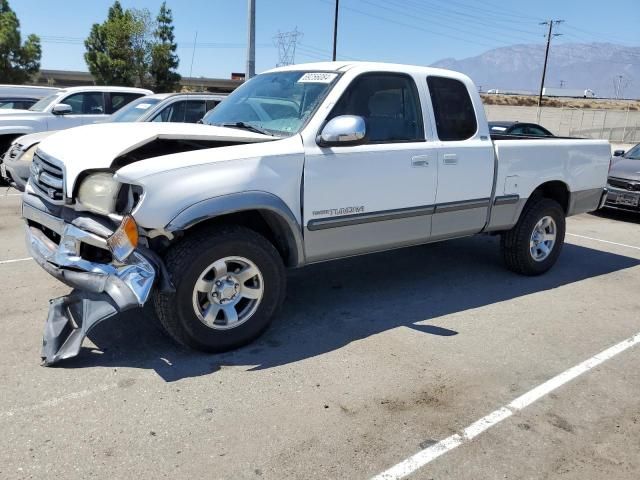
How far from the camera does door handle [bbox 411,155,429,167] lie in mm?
4668

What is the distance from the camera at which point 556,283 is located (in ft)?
19.7

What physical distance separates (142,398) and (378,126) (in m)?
2.70

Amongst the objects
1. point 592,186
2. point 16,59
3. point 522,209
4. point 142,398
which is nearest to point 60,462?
point 142,398

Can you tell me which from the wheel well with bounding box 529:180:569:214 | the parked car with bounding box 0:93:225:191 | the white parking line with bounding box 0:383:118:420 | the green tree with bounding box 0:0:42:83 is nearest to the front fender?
the white parking line with bounding box 0:383:118:420

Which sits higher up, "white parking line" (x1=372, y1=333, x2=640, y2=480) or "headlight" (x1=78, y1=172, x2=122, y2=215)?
"headlight" (x1=78, y1=172, x2=122, y2=215)

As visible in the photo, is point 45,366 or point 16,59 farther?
point 16,59

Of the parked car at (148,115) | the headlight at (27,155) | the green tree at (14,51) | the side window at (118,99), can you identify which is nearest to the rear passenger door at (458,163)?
the parked car at (148,115)

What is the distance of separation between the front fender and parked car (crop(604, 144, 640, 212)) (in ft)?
26.3

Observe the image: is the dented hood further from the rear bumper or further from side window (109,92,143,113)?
the rear bumper

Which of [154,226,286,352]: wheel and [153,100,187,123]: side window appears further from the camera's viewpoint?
[153,100,187,123]: side window

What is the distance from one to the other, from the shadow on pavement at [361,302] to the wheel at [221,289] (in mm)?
175

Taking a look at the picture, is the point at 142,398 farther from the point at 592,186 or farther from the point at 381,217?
the point at 592,186

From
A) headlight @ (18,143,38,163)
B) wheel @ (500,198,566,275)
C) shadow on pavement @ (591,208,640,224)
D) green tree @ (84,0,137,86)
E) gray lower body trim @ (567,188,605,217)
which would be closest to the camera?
wheel @ (500,198,566,275)

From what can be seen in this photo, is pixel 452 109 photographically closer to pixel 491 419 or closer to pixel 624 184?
pixel 491 419
